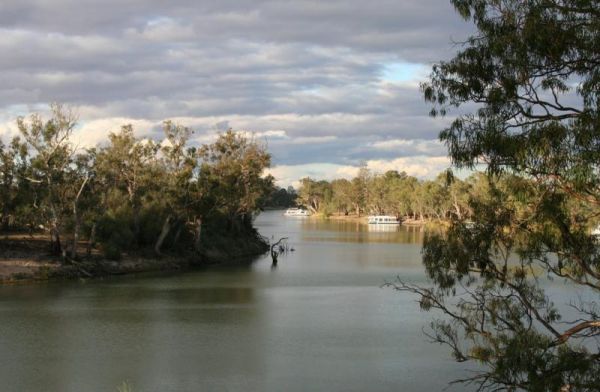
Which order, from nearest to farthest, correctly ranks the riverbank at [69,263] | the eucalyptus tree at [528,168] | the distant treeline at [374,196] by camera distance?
the eucalyptus tree at [528,168] < the riverbank at [69,263] < the distant treeline at [374,196]

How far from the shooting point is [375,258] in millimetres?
55625

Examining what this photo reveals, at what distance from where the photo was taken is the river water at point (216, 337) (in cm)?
1828

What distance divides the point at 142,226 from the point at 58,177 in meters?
8.15

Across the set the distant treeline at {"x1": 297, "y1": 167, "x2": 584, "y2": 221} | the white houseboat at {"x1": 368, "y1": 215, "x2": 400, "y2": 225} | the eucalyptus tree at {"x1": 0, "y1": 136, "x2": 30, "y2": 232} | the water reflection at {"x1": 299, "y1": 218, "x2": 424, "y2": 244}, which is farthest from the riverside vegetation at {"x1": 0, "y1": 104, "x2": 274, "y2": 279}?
the white houseboat at {"x1": 368, "y1": 215, "x2": 400, "y2": 225}

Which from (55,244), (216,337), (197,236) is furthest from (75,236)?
(216,337)

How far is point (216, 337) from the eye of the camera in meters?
23.8

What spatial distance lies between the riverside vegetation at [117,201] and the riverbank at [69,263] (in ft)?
0.23

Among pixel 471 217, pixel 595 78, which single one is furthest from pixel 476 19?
pixel 471 217

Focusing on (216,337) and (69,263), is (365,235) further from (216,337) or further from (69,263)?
(216,337)

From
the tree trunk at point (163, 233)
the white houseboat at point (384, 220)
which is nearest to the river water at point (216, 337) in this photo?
the tree trunk at point (163, 233)

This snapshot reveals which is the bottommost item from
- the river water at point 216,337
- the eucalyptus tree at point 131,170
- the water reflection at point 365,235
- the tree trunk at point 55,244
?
the river water at point 216,337

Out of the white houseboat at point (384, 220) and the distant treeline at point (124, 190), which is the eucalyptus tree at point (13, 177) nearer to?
the distant treeline at point (124, 190)

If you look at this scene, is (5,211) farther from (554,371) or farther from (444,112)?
(554,371)

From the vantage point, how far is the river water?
1828cm
